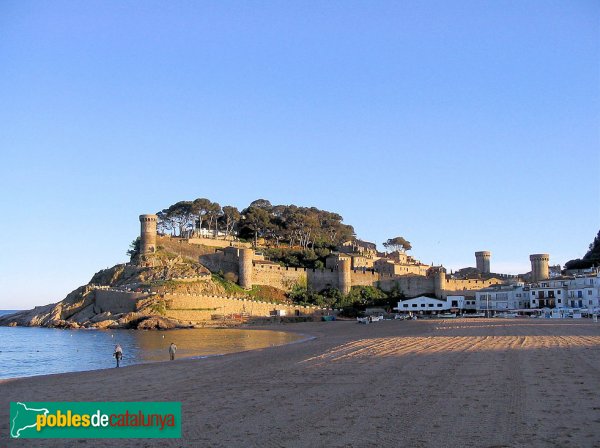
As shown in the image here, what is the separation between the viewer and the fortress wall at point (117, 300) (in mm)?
50312

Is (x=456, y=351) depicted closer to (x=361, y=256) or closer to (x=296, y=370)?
(x=296, y=370)

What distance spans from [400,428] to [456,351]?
37.3 ft

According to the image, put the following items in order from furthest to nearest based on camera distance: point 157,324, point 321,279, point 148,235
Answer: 1. point 321,279
2. point 148,235
3. point 157,324

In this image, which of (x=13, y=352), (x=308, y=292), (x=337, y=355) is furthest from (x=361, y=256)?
(x=337, y=355)

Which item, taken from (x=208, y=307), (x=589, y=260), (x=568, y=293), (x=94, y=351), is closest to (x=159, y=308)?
(x=208, y=307)

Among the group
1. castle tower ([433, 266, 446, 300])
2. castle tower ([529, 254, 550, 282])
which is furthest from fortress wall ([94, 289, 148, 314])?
castle tower ([529, 254, 550, 282])

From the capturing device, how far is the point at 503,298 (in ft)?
198

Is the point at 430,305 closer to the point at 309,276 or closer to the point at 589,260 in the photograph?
the point at 309,276

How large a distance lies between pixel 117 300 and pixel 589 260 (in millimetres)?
63649

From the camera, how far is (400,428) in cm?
870

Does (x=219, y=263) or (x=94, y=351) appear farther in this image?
(x=219, y=263)

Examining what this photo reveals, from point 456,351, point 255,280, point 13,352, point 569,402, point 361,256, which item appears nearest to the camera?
point 569,402

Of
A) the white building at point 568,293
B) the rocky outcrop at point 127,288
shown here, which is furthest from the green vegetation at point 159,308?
the white building at point 568,293

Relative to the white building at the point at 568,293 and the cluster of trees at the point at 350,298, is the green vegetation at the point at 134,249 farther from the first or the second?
the white building at the point at 568,293
